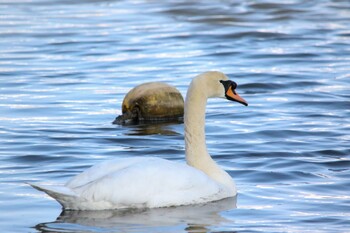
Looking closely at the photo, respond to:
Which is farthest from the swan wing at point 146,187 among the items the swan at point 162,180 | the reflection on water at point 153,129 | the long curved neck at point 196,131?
the reflection on water at point 153,129

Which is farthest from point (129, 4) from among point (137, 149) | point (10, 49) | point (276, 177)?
point (276, 177)

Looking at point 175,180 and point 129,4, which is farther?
point 129,4

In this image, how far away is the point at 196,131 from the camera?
9.57 meters

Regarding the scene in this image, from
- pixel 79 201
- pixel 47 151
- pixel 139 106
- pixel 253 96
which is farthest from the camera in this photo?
pixel 253 96

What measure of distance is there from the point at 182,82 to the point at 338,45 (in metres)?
4.51

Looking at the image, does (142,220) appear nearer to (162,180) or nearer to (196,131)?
(162,180)

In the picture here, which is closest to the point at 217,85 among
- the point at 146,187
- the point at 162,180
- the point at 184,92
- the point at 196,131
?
the point at 196,131

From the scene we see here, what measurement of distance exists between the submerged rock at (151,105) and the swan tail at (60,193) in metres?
4.76

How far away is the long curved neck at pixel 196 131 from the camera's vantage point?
950 cm

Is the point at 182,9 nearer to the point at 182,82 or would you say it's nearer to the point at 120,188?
the point at 182,82

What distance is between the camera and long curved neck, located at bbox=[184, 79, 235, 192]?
9.50 meters

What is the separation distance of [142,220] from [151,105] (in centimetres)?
493

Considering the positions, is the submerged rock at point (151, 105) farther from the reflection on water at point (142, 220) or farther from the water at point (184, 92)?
the reflection on water at point (142, 220)

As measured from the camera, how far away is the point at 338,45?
1947 cm
